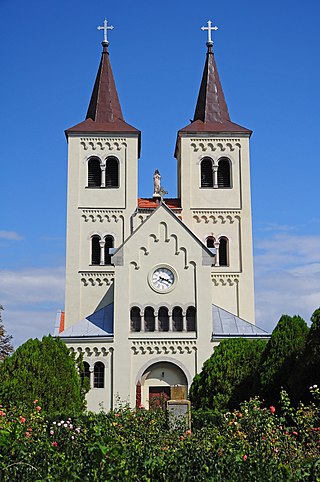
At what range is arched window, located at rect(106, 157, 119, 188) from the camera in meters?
42.6

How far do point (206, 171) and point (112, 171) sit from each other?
5687 mm

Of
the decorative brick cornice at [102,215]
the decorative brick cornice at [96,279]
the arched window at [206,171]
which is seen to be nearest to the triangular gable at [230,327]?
the decorative brick cornice at [96,279]

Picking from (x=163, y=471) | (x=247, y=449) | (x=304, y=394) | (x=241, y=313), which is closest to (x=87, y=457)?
(x=163, y=471)

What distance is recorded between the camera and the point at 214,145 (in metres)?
42.8

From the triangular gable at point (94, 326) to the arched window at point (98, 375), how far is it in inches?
61.7

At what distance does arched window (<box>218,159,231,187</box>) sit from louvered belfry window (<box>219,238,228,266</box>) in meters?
3.52

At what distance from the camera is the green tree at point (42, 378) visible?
27.3 m

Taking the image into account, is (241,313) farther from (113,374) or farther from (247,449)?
(247,449)

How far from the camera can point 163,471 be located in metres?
9.58

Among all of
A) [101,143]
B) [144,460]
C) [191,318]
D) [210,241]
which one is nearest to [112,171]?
[101,143]

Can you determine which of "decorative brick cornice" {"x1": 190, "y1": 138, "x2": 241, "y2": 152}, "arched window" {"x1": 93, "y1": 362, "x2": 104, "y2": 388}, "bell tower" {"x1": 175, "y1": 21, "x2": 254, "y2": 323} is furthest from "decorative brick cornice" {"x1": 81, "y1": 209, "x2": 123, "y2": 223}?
"arched window" {"x1": 93, "y1": 362, "x2": 104, "y2": 388}

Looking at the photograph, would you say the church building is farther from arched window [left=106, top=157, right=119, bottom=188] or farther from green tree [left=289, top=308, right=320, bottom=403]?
green tree [left=289, top=308, right=320, bottom=403]

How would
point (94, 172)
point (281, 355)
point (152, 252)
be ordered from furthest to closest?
point (94, 172) < point (152, 252) < point (281, 355)

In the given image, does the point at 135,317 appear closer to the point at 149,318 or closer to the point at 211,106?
the point at 149,318
